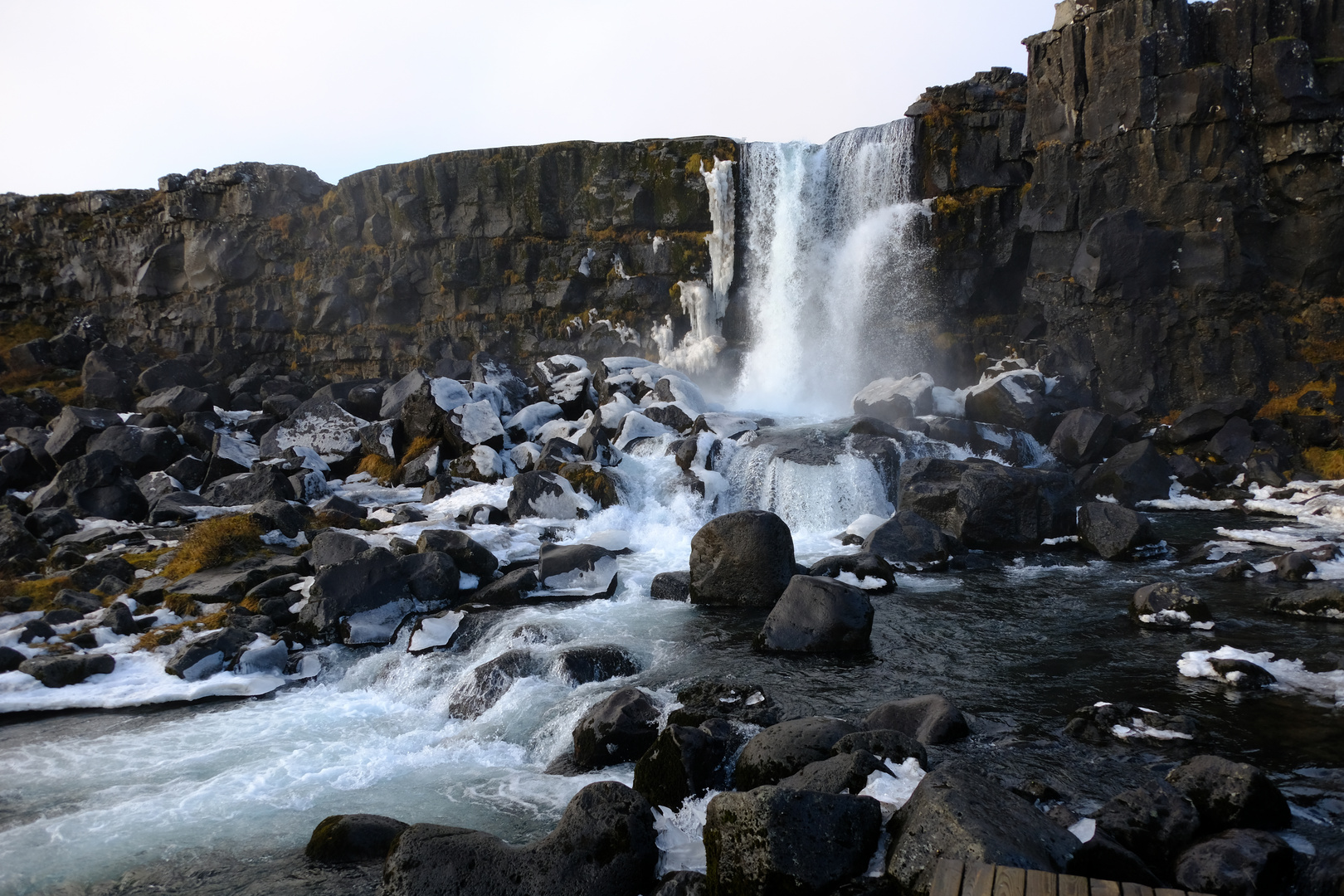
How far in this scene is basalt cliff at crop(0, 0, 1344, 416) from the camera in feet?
74.6

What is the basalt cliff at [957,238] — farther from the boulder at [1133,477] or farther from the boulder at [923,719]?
the boulder at [923,719]

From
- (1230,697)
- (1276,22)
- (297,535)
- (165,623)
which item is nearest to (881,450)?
(1230,697)

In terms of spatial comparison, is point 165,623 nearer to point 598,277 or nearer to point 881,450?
point 881,450

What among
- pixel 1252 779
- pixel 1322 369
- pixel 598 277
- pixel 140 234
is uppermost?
pixel 140 234

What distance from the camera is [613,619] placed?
41.5ft

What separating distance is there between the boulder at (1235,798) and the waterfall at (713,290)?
88.5 ft

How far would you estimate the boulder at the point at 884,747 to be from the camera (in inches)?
279

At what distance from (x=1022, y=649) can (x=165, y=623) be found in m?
11.8

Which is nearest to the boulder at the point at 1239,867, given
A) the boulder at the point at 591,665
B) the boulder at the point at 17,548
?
the boulder at the point at 591,665

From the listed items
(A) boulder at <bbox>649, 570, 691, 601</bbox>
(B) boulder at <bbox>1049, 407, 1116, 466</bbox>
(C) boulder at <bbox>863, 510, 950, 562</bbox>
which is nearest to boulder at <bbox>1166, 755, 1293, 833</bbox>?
(A) boulder at <bbox>649, 570, 691, 601</bbox>

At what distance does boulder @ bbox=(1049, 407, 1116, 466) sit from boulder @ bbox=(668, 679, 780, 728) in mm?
14878

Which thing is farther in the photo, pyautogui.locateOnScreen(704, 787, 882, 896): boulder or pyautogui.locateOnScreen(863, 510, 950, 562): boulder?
pyautogui.locateOnScreen(863, 510, 950, 562): boulder

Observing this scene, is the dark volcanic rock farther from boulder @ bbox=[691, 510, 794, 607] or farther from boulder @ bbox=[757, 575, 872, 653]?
boulder @ bbox=[691, 510, 794, 607]

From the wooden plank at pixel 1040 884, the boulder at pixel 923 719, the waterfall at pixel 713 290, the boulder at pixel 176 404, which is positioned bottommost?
the boulder at pixel 923 719
